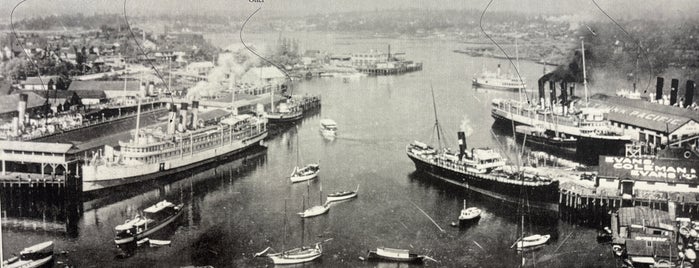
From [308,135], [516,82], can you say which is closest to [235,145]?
[308,135]

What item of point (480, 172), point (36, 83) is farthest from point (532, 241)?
point (36, 83)

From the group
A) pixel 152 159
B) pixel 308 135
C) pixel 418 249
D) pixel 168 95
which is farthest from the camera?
pixel 168 95

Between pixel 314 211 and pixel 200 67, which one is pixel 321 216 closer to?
pixel 314 211

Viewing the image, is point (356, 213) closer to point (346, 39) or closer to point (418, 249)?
point (418, 249)

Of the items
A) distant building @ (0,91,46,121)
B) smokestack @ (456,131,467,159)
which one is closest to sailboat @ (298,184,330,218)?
smokestack @ (456,131,467,159)

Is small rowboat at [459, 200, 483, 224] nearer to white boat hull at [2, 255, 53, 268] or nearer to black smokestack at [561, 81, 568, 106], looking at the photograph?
white boat hull at [2, 255, 53, 268]

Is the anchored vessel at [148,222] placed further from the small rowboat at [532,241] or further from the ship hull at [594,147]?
the ship hull at [594,147]
